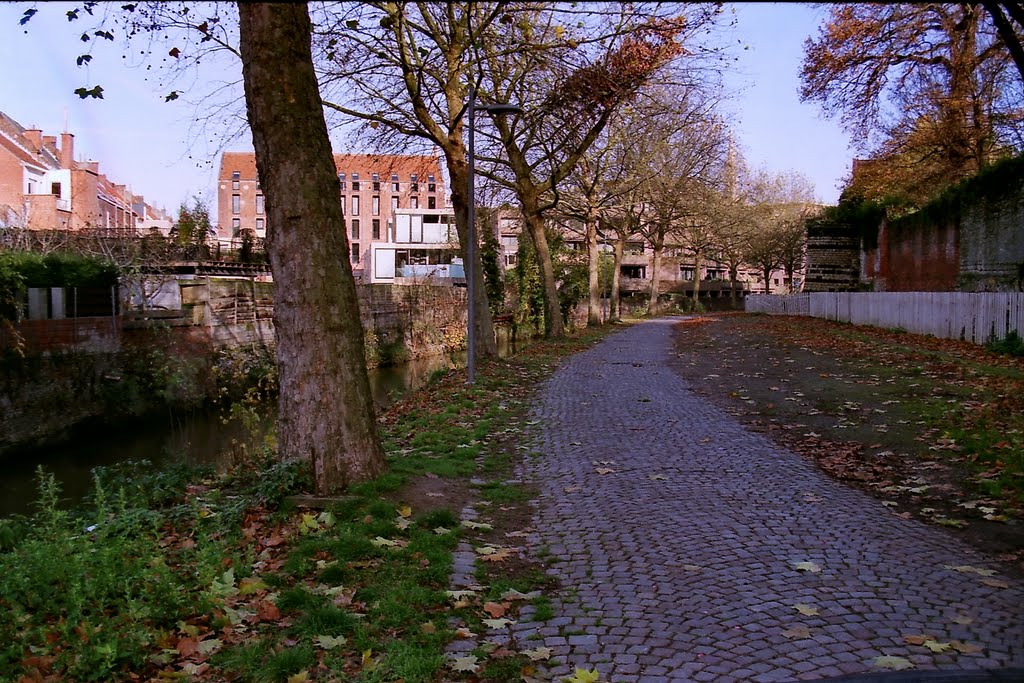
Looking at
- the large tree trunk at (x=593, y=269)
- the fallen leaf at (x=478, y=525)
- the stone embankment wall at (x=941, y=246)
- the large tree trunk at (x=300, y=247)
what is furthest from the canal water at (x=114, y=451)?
the large tree trunk at (x=593, y=269)

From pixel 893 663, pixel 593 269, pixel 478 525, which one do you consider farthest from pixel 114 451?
pixel 593 269

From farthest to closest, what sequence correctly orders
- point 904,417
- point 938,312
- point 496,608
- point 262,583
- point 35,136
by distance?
point 35,136 → point 938,312 → point 904,417 → point 262,583 → point 496,608

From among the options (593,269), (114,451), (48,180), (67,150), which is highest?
(67,150)

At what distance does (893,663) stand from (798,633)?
1.58 ft

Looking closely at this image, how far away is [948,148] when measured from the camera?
27.8 metres

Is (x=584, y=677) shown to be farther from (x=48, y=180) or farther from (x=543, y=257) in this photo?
(x=48, y=180)

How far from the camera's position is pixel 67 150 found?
64.7m

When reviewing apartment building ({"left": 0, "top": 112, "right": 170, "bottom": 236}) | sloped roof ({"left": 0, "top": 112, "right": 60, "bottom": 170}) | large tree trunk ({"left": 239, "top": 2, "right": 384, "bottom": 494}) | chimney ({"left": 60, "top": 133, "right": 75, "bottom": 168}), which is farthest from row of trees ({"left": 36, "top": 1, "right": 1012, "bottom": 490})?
chimney ({"left": 60, "top": 133, "right": 75, "bottom": 168})

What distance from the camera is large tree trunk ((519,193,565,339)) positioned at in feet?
80.9

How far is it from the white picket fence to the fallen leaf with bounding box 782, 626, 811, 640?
55.1ft

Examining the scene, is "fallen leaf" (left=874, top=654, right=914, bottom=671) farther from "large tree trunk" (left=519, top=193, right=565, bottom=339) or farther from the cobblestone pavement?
"large tree trunk" (left=519, top=193, right=565, bottom=339)

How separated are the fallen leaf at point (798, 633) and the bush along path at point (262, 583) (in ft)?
4.29

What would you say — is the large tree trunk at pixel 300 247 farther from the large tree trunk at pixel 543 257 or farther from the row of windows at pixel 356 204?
the row of windows at pixel 356 204

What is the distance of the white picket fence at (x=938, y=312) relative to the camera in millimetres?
18359
